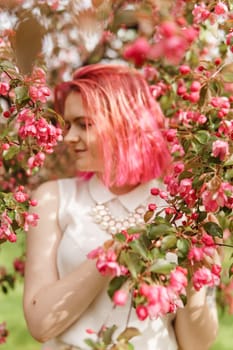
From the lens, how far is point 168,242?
1.50 metres

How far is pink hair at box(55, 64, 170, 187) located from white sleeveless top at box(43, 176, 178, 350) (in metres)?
0.07

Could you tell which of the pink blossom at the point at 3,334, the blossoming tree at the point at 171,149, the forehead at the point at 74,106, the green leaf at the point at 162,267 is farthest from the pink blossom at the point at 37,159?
the pink blossom at the point at 3,334

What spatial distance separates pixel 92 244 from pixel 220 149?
0.64 m

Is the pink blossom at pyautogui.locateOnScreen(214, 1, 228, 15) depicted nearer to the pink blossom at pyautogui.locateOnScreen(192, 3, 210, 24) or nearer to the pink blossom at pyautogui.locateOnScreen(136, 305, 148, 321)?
the pink blossom at pyautogui.locateOnScreen(192, 3, 210, 24)

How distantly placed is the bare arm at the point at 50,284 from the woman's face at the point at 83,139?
0.56ft

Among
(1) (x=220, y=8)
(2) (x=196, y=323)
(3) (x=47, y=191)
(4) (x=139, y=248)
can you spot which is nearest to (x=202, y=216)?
(4) (x=139, y=248)

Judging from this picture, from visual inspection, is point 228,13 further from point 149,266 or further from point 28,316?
point 28,316

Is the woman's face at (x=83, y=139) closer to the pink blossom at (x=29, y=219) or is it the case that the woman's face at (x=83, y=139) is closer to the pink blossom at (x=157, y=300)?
the pink blossom at (x=29, y=219)

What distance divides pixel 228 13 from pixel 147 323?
927 mm

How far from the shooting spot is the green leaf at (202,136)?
169 centimetres

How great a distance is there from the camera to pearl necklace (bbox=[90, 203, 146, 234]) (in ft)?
6.89

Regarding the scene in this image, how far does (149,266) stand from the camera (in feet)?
4.61

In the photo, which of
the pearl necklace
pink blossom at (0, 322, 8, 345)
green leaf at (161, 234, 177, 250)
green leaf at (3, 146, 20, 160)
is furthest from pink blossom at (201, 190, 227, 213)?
pink blossom at (0, 322, 8, 345)

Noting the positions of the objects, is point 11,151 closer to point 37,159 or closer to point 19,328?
point 37,159
